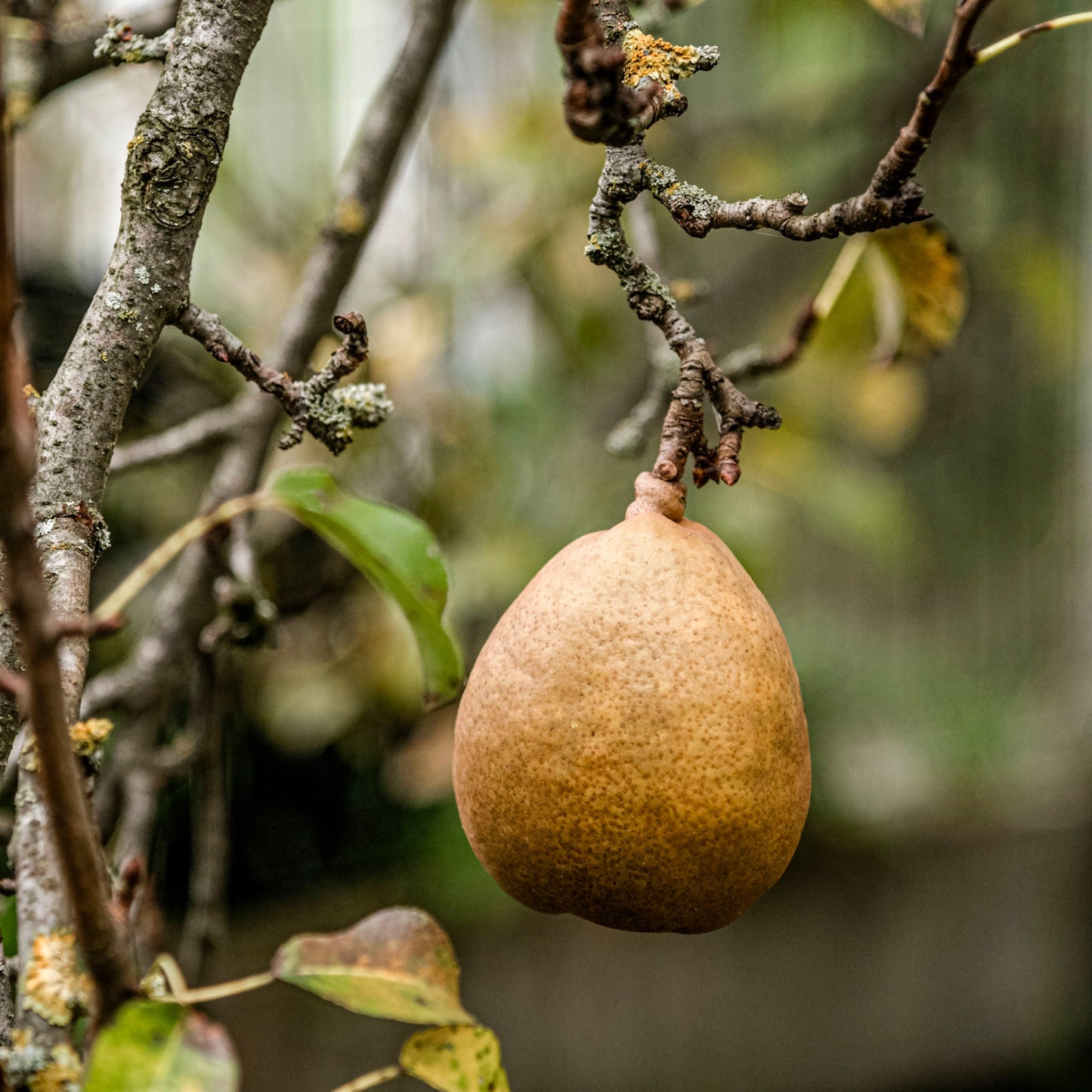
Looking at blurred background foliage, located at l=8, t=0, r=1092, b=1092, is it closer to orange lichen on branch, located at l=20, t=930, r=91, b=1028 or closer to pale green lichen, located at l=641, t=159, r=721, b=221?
pale green lichen, located at l=641, t=159, r=721, b=221

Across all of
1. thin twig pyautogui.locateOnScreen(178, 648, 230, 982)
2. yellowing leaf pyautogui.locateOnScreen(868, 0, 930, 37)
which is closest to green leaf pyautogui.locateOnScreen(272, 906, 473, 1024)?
thin twig pyautogui.locateOnScreen(178, 648, 230, 982)

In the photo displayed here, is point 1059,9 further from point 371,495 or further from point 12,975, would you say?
point 12,975

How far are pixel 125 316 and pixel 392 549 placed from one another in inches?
7.6

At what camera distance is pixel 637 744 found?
50cm

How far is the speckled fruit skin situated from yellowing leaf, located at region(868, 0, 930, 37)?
458mm

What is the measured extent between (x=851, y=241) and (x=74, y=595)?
0.75 meters

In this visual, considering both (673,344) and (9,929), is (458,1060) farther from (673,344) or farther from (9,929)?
(673,344)

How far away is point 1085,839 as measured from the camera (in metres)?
2.98

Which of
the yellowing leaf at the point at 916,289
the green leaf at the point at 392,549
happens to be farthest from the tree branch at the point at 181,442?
the yellowing leaf at the point at 916,289

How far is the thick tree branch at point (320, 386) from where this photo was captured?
1.72ft

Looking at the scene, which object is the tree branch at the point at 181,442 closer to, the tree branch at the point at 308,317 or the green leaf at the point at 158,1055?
the tree branch at the point at 308,317

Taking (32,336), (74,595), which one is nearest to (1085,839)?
(32,336)

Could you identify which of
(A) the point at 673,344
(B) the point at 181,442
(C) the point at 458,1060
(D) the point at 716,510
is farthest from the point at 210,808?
(D) the point at 716,510

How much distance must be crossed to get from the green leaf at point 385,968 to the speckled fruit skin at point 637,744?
6cm
